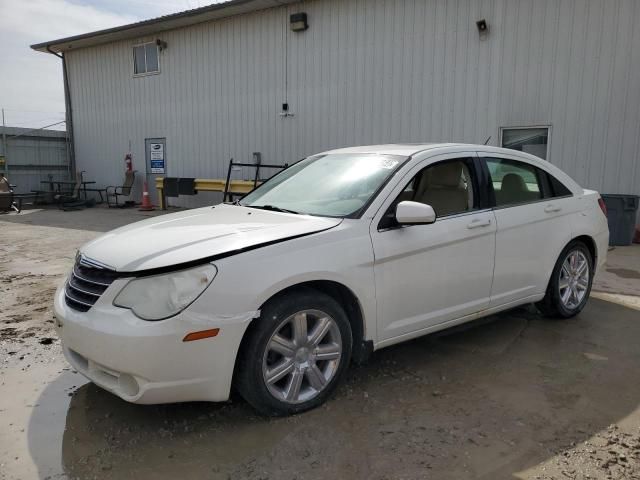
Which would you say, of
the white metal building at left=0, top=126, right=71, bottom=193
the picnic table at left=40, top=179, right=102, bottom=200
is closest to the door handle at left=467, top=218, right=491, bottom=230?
the picnic table at left=40, top=179, right=102, bottom=200

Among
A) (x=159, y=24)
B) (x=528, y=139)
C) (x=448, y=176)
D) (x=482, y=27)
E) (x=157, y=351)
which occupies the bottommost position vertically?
(x=157, y=351)

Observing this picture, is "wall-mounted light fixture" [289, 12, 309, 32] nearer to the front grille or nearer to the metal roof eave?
the metal roof eave

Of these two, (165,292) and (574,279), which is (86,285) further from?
(574,279)

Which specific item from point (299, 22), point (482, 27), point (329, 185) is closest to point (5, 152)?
point (299, 22)

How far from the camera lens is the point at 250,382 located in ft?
9.04

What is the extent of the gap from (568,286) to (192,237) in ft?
11.0

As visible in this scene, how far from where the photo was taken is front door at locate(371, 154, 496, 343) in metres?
3.22

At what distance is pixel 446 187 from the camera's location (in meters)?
3.88

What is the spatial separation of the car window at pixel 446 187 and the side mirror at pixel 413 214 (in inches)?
20.9

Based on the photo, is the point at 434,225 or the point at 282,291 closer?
the point at 282,291

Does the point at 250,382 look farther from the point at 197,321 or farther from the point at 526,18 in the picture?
the point at 526,18

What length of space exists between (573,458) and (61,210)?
584 inches

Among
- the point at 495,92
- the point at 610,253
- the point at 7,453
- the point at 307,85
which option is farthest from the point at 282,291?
the point at 307,85

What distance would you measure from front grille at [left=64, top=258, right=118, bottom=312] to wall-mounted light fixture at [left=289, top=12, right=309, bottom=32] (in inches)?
394
